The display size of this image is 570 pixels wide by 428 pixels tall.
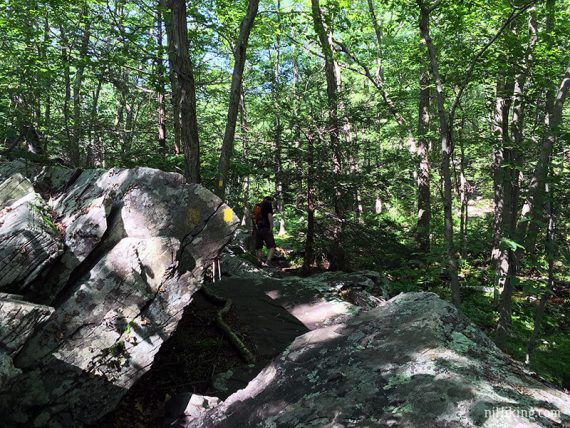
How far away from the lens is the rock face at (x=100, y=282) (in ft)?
13.3

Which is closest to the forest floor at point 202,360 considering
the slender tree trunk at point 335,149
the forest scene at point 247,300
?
the forest scene at point 247,300

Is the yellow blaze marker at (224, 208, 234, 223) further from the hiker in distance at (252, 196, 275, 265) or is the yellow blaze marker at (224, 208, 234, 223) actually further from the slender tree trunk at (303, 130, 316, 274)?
the hiker in distance at (252, 196, 275, 265)

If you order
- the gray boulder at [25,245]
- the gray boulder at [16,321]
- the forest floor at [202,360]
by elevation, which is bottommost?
the forest floor at [202,360]

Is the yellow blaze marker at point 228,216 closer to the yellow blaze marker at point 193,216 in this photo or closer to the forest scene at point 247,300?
the forest scene at point 247,300

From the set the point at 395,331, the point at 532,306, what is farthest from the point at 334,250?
the point at 395,331

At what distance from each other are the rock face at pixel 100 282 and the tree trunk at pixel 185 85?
1.81 m

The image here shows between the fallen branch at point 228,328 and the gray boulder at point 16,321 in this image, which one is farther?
the fallen branch at point 228,328

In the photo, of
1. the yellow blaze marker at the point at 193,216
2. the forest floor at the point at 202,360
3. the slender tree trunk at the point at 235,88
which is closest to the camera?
the forest floor at the point at 202,360

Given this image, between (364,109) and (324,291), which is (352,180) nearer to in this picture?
(364,109)

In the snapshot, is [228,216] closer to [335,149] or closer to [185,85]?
[185,85]

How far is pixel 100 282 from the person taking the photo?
4.57 meters

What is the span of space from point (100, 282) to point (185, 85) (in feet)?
14.2

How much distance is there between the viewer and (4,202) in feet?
18.2

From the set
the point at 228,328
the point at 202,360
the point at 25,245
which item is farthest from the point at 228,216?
the point at 25,245
